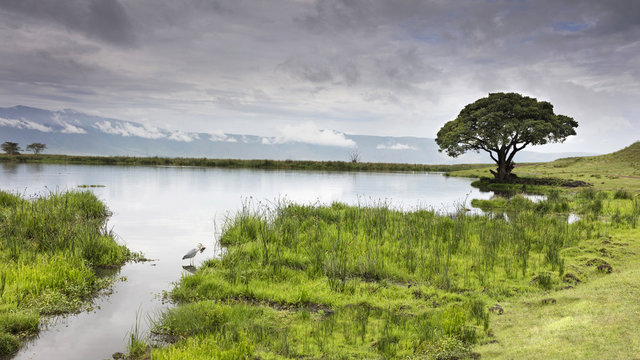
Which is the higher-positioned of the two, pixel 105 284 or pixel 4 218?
pixel 4 218

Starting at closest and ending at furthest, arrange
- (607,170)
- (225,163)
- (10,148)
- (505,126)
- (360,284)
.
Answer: (360,284) < (505,126) < (607,170) < (225,163) < (10,148)

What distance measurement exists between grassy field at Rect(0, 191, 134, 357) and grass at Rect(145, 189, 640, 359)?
2580mm

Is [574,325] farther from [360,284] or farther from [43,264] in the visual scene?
[43,264]

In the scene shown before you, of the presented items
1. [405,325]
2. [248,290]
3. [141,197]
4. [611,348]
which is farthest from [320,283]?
[141,197]

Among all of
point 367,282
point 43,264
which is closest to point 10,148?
point 43,264

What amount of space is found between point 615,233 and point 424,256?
10026 millimetres

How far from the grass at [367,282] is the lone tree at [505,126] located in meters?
23.5

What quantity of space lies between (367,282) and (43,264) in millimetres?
9388

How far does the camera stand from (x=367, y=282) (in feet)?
38.1

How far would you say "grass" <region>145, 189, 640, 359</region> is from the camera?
740 centimetres

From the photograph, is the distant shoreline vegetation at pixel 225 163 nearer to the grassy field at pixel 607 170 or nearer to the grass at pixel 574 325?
the grassy field at pixel 607 170

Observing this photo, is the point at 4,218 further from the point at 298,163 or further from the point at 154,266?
the point at 298,163

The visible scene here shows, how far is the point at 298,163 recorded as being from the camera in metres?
96.5

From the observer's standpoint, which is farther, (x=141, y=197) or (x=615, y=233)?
(x=141, y=197)
